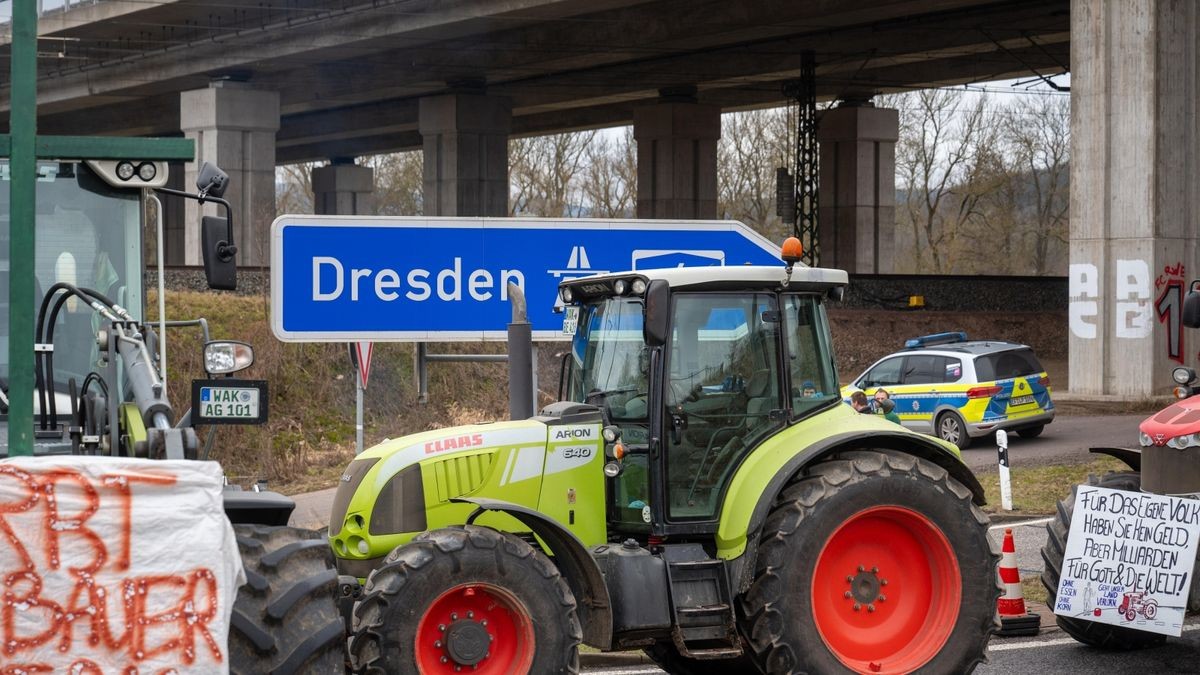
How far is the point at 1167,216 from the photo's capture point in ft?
88.6

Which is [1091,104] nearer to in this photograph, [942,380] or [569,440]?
[942,380]

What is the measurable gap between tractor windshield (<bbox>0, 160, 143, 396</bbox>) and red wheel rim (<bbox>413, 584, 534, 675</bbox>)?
1.90 meters

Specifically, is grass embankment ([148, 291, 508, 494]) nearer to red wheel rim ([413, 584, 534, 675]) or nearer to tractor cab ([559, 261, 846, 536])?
tractor cab ([559, 261, 846, 536])

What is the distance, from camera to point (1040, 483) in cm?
1705

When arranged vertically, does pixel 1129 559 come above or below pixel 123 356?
below

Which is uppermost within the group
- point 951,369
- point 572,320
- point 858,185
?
point 858,185

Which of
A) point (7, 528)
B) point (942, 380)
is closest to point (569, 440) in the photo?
point (7, 528)

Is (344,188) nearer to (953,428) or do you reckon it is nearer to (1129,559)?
(953,428)

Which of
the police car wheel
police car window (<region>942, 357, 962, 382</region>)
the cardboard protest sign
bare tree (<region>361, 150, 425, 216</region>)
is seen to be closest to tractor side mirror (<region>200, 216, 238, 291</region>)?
the cardboard protest sign

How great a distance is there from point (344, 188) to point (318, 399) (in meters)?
51.1

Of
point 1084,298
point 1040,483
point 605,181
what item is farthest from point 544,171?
point 1040,483

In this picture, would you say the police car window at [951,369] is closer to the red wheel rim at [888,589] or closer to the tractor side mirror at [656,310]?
the red wheel rim at [888,589]

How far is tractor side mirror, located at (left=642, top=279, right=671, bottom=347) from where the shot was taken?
23.6 ft

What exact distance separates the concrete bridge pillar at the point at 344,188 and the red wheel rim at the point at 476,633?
65041 mm
